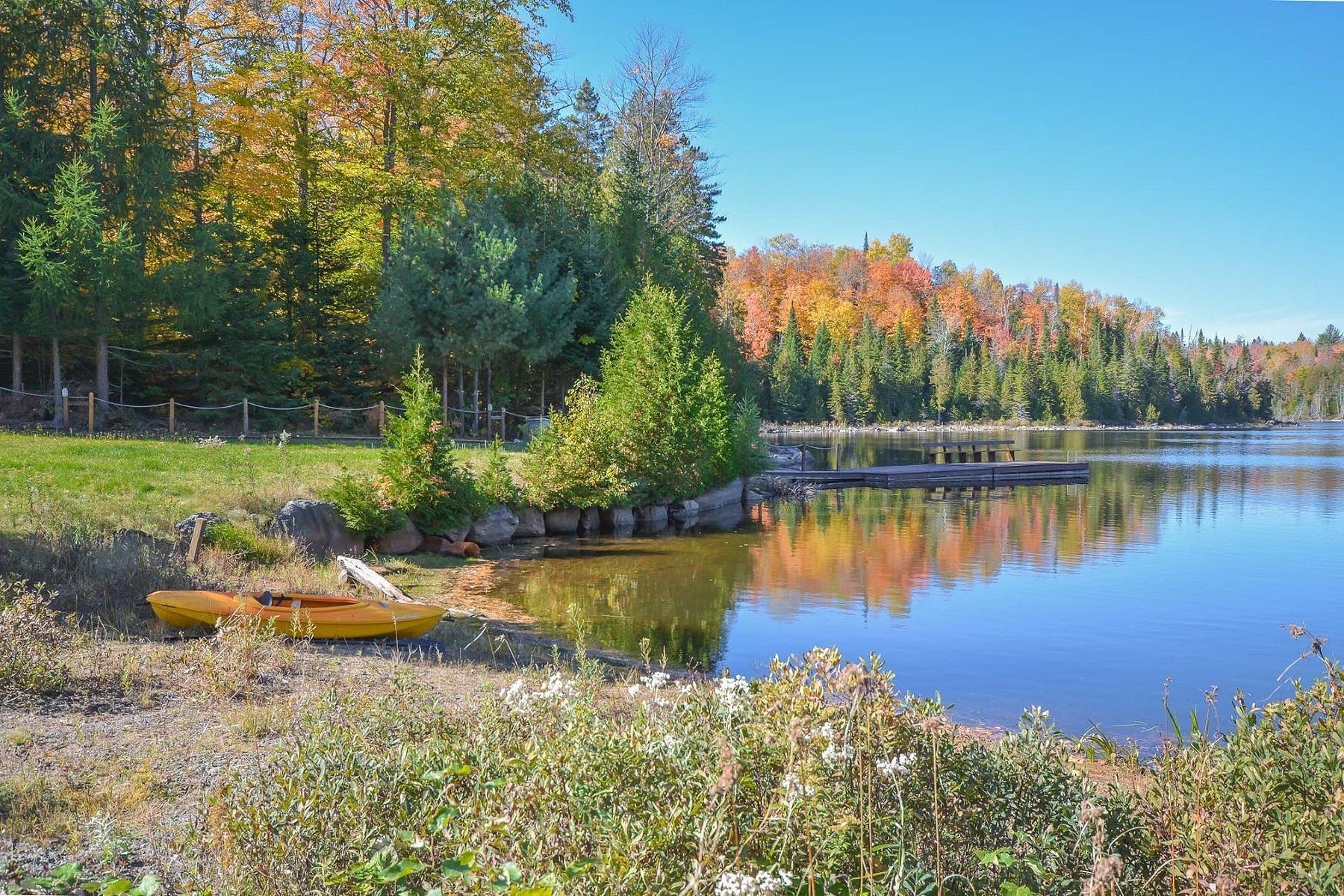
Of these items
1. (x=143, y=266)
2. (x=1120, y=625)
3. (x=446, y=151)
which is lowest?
(x=1120, y=625)

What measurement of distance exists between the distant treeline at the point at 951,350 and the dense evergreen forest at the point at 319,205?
3585 centimetres

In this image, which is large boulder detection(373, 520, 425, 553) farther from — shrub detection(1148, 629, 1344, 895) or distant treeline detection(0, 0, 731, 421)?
shrub detection(1148, 629, 1344, 895)

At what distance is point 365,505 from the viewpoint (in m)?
15.6

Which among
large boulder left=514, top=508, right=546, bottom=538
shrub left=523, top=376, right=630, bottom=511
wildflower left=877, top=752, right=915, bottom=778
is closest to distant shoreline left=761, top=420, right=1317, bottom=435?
shrub left=523, top=376, right=630, bottom=511

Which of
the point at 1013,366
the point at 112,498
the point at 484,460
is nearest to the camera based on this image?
the point at 112,498

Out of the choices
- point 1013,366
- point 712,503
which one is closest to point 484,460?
point 712,503

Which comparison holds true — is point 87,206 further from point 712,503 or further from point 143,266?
point 712,503

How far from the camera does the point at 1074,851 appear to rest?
3357 millimetres

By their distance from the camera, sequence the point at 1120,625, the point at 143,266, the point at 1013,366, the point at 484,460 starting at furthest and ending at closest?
the point at 1013,366
the point at 143,266
the point at 484,460
the point at 1120,625

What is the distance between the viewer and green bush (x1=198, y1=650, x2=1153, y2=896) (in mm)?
2857

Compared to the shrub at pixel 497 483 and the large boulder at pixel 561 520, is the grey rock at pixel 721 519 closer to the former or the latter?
the large boulder at pixel 561 520

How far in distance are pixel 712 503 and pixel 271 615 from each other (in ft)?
65.2

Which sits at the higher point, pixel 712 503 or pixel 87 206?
pixel 87 206

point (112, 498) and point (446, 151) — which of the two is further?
point (446, 151)
